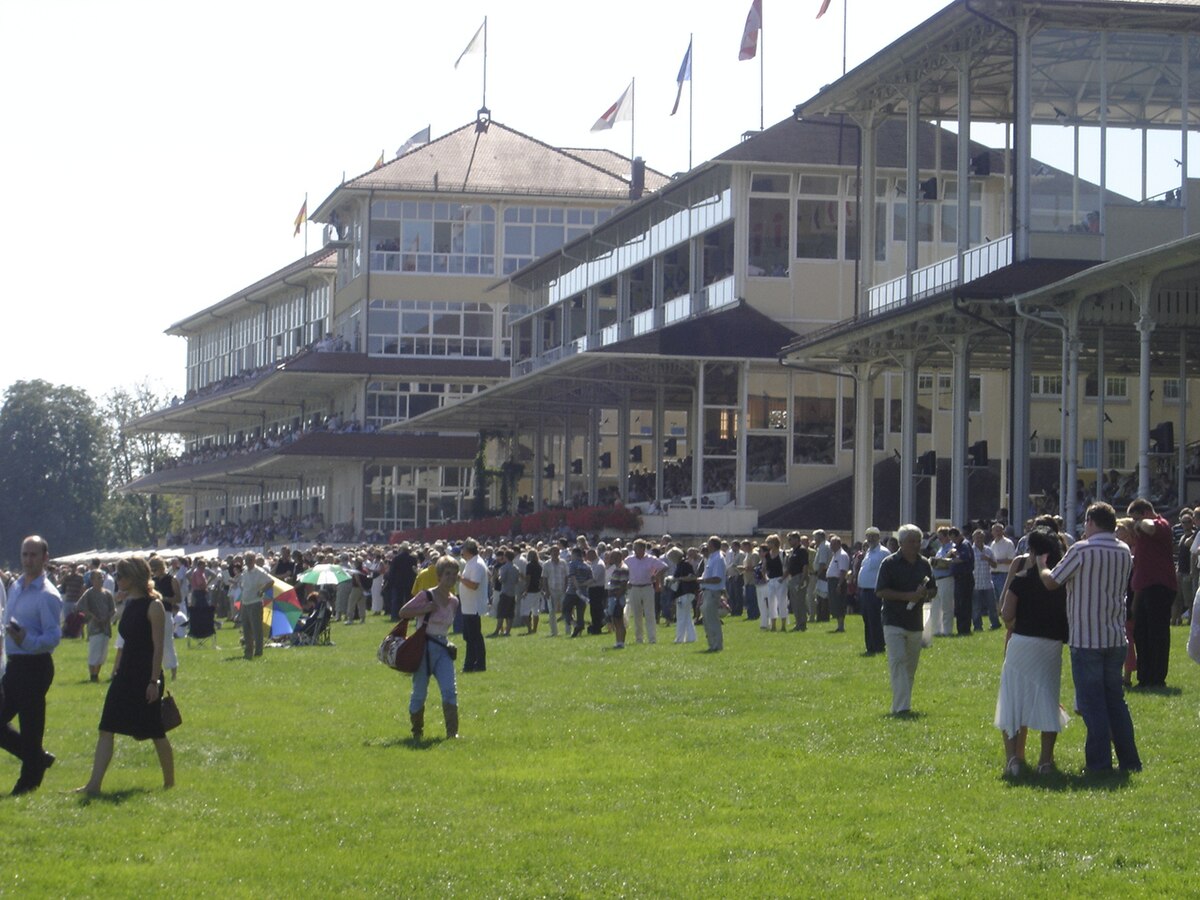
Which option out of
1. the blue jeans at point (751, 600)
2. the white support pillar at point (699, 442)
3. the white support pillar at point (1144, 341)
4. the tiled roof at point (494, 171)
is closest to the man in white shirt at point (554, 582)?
the blue jeans at point (751, 600)

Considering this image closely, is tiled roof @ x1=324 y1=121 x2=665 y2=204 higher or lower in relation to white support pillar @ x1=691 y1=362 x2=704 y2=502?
higher

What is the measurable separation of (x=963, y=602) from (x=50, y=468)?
10387cm

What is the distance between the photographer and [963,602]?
78.3 feet

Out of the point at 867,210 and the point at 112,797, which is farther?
the point at 867,210

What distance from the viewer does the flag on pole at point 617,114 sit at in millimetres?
61875

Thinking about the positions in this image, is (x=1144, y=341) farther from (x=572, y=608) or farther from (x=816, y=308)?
(x=816, y=308)

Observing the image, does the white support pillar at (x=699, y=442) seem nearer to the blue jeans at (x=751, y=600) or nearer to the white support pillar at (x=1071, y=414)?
the blue jeans at (x=751, y=600)

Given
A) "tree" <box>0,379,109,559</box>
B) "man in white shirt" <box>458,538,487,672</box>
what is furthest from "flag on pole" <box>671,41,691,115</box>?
"tree" <box>0,379,109,559</box>

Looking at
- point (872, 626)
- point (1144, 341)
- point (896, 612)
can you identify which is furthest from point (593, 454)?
point (896, 612)

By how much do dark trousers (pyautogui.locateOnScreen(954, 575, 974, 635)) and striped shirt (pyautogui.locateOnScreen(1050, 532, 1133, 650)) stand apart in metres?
11.8

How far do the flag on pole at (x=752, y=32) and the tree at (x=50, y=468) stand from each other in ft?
263

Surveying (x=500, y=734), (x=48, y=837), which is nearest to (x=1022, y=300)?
(x=500, y=734)

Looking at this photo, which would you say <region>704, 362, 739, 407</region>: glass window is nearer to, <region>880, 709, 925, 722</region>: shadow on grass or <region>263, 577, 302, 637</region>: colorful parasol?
<region>263, 577, 302, 637</region>: colorful parasol

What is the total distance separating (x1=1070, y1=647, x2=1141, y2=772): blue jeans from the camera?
1205cm
